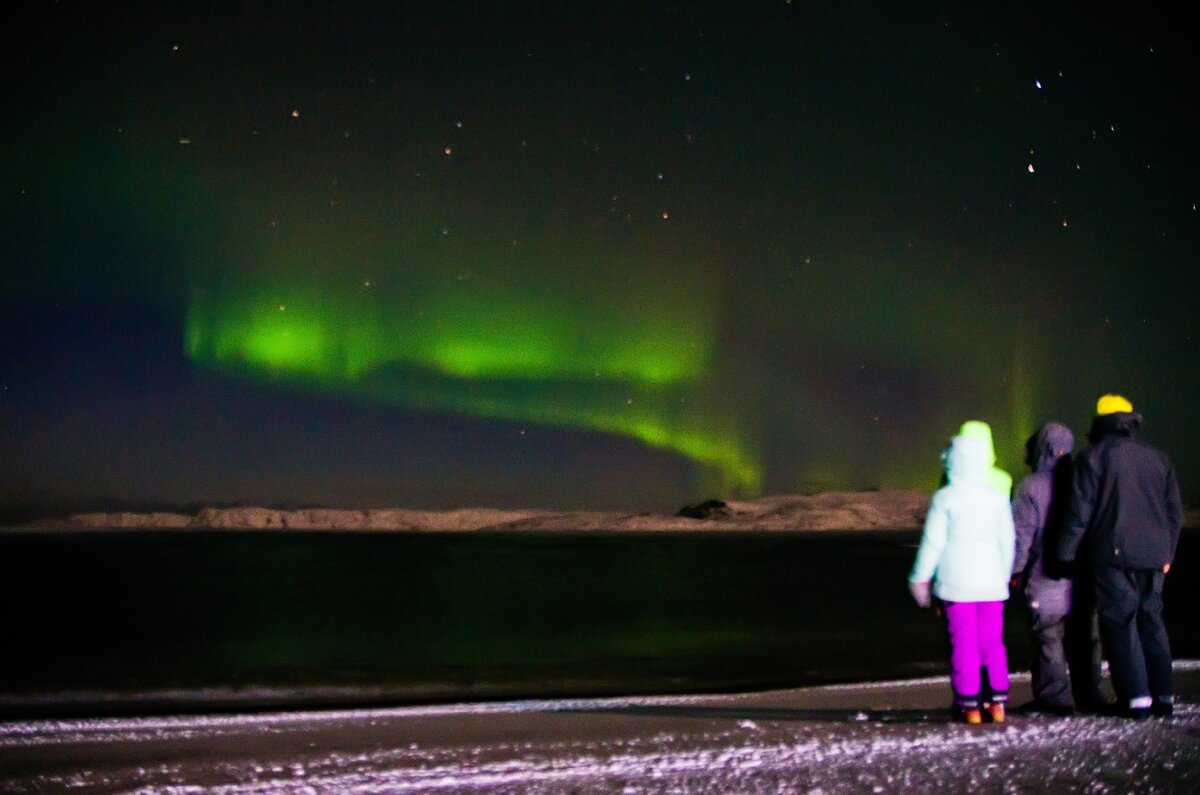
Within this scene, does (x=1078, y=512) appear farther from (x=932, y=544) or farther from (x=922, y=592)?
(x=922, y=592)

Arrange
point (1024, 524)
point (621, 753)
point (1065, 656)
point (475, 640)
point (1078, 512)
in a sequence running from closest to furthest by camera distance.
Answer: point (621, 753), point (1078, 512), point (1024, 524), point (1065, 656), point (475, 640)

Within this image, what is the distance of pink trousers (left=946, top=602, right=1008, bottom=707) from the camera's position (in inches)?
254

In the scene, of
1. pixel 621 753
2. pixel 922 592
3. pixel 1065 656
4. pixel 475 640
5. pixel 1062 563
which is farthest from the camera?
pixel 475 640

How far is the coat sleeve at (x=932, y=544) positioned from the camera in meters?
6.42

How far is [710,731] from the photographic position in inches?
256

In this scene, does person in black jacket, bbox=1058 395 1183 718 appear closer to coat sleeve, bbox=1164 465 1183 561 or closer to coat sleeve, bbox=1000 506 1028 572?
coat sleeve, bbox=1164 465 1183 561

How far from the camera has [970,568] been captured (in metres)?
6.43

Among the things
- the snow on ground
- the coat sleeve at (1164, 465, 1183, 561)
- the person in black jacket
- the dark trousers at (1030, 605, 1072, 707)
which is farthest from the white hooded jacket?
the coat sleeve at (1164, 465, 1183, 561)

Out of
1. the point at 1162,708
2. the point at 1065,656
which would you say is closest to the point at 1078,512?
the point at 1065,656

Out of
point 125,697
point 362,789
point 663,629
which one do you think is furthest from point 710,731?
point 663,629

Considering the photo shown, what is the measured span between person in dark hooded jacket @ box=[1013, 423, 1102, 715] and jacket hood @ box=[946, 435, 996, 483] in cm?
64

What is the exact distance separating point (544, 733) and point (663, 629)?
56.7 ft

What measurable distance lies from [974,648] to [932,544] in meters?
0.64

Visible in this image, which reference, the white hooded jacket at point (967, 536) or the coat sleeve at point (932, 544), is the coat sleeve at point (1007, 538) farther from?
the coat sleeve at point (932, 544)
